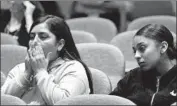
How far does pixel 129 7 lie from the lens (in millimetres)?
4656

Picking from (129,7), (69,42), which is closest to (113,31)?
(129,7)

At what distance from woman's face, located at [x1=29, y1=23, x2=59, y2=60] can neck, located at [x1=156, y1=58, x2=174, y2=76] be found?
20.0 inches

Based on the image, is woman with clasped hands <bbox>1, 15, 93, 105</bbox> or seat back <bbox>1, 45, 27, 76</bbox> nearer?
woman with clasped hands <bbox>1, 15, 93, 105</bbox>

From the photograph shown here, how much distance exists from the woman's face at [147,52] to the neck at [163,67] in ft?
0.08

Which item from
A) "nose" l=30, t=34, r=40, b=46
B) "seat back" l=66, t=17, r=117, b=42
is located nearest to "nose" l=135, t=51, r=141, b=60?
"nose" l=30, t=34, r=40, b=46

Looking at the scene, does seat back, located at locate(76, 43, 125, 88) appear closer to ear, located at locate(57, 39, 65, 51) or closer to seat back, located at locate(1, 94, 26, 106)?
ear, located at locate(57, 39, 65, 51)

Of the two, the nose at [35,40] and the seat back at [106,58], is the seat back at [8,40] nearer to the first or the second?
the seat back at [106,58]

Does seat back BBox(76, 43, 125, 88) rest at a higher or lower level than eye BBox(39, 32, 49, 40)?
lower

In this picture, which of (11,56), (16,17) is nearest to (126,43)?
(11,56)

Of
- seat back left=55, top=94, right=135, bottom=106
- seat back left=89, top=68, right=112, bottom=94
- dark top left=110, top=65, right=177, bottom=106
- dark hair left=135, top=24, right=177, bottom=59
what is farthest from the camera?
seat back left=89, top=68, right=112, bottom=94

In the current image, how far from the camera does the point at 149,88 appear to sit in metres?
2.11

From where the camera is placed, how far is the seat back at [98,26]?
3.87 meters

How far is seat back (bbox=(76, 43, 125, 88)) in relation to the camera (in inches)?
108

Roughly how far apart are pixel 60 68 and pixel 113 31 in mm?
1736
